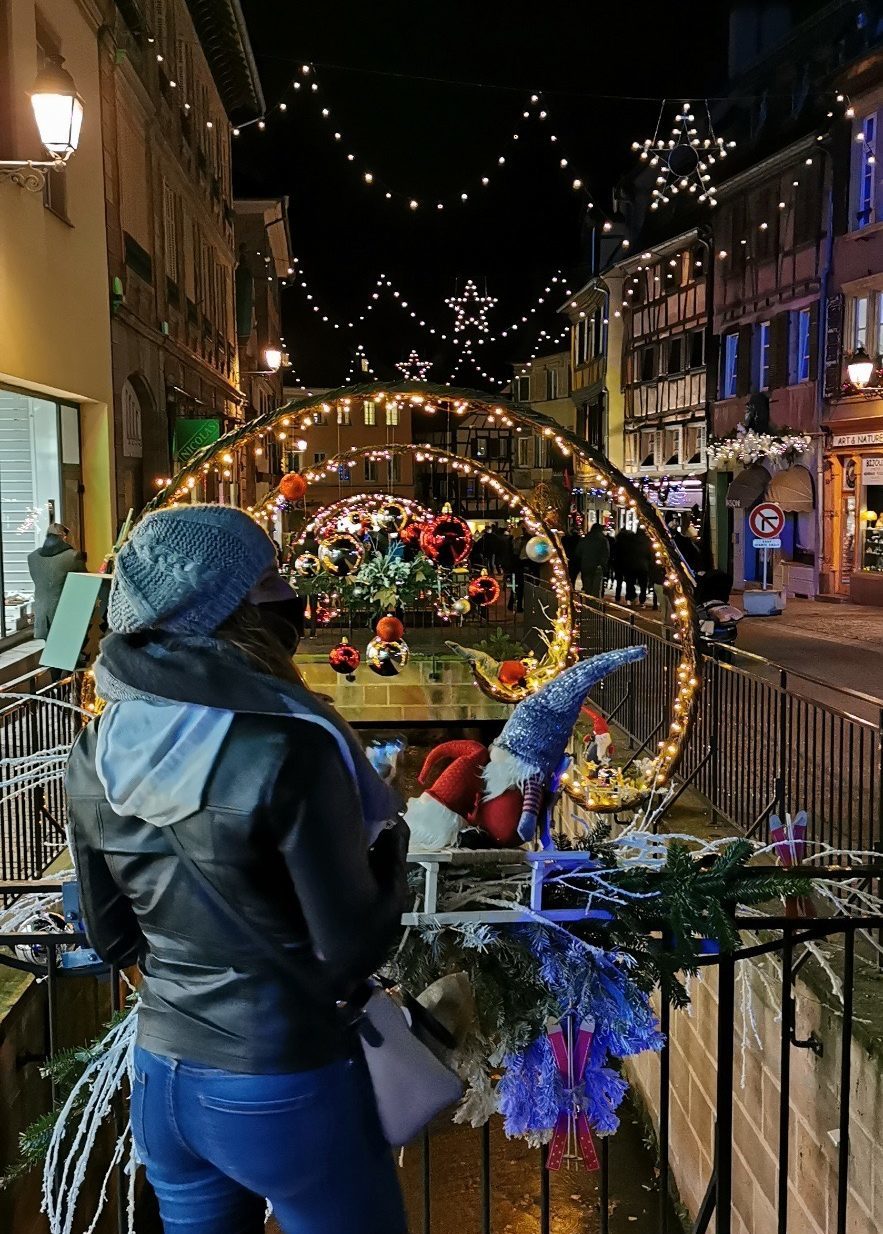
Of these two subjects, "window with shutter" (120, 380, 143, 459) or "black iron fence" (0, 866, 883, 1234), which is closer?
"black iron fence" (0, 866, 883, 1234)

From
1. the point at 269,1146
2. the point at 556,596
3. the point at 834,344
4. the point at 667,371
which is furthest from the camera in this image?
the point at 667,371

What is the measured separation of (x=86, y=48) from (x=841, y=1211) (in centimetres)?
1503

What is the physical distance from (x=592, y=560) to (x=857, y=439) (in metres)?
8.33

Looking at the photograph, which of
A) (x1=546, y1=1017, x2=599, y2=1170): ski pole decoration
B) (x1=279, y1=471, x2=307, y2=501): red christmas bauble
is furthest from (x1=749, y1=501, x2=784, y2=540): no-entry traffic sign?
(x1=546, y1=1017, x2=599, y2=1170): ski pole decoration

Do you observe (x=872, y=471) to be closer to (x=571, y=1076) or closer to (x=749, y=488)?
(x=749, y=488)

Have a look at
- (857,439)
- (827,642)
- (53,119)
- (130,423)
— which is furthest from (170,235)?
(857,439)

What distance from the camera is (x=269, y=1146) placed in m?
2.02

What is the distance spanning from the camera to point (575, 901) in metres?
3.03

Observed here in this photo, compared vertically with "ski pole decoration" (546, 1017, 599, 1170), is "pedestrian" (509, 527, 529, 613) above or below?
above

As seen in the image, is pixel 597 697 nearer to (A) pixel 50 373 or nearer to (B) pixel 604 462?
(B) pixel 604 462

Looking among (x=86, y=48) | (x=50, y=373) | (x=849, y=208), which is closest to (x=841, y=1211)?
(x=50, y=373)

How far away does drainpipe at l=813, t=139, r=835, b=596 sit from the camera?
25516mm

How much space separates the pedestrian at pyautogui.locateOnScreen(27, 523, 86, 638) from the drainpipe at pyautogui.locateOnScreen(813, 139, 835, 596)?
1879cm

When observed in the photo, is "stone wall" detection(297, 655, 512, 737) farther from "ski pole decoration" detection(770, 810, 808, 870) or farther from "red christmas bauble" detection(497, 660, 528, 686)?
"ski pole decoration" detection(770, 810, 808, 870)
